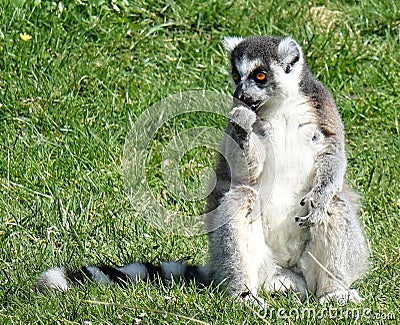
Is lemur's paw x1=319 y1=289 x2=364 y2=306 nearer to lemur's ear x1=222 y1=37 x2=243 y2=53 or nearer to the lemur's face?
the lemur's face

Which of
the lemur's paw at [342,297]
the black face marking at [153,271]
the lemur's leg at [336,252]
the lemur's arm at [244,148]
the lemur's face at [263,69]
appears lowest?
the black face marking at [153,271]

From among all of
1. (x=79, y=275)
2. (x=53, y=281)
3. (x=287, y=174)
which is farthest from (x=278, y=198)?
(x=53, y=281)

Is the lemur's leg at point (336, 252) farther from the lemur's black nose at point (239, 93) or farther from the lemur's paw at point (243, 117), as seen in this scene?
the lemur's black nose at point (239, 93)

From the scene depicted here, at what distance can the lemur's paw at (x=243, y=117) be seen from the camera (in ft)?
16.0

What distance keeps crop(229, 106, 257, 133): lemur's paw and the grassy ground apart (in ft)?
3.08

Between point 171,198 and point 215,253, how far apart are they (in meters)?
1.82

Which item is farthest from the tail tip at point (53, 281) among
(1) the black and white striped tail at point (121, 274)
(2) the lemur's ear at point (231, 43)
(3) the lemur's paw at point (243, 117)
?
(2) the lemur's ear at point (231, 43)

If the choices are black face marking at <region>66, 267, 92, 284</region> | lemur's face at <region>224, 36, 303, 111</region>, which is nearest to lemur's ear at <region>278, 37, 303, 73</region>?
lemur's face at <region>224, 36, 303, 111</region>

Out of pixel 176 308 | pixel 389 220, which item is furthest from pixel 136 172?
pixel 176 308

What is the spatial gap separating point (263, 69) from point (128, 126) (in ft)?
8.39

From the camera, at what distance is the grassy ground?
15.7 feet

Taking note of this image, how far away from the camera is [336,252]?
16.1 feet

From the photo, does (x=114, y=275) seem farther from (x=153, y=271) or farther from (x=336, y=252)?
(x=336, y=252)

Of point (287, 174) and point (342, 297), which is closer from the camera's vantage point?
point (342, 297)
